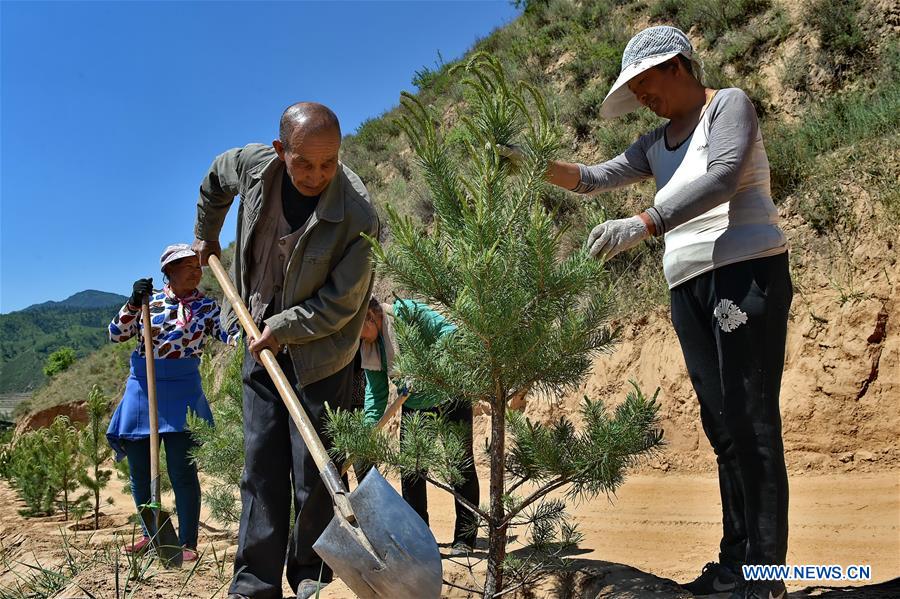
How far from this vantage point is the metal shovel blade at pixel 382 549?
2.38 meters

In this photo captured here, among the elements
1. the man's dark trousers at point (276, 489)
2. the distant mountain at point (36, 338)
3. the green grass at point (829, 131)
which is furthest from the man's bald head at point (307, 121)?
the distant mountain at point (36, 338)

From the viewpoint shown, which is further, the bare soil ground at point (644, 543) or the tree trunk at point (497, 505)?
the bare soil ground at point (644, 543)

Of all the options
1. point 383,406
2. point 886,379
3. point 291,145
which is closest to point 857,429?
point 886,379

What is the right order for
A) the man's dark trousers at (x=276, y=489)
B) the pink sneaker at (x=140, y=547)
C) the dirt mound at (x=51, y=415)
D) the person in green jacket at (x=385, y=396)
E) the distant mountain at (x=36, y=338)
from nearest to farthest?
the man's dark trousers at (x=276, y=489) → the pink sneaker at (x=140, y=547) → the person in green jacket at (x=385, y=396) → the dirt mound at (x=51, y=415) → the distant mountain at (x=36, y=338)

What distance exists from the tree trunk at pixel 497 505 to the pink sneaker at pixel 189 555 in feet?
7.03

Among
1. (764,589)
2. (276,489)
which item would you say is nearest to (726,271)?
(764,589)

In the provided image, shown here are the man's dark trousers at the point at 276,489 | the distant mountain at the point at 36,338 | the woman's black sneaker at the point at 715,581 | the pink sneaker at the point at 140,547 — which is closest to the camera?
the woman's black sneaker at the point at 715,581

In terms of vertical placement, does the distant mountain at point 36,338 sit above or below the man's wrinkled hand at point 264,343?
above

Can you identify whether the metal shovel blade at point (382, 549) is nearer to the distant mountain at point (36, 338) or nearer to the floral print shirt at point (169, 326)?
the floral print shirt at point (169, 326)

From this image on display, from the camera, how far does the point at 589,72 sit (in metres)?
12.9

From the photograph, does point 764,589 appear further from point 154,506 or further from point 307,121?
point 154,506

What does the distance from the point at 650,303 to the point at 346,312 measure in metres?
5.62

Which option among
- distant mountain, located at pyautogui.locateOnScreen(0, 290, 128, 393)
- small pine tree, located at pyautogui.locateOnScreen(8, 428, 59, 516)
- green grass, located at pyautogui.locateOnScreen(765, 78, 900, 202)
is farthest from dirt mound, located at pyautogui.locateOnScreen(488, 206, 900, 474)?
distant mountain, located at pyautogui.locateOnScreen(0, 290, 128, 393)

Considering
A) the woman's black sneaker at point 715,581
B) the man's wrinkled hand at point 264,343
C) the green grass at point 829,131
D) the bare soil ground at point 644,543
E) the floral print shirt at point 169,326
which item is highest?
the green grass at point 829,131
